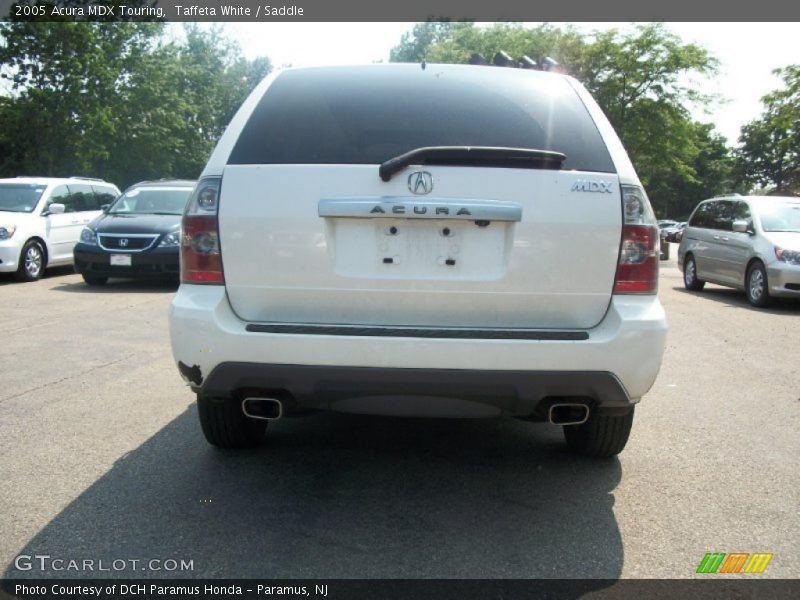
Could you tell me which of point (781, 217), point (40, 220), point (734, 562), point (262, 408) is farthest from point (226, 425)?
point (781, 217)

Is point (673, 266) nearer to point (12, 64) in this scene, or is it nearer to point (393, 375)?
point (393, 375)

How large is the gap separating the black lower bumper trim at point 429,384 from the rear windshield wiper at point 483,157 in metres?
0.78

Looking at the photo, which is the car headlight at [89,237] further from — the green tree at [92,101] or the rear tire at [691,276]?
the green tree at [92,101]

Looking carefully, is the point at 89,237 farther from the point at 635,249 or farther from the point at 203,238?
the point at 635,249

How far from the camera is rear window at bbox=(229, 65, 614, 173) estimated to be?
3.01 meters

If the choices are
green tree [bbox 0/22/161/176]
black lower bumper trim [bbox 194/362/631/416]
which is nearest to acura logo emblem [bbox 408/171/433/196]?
black lower bumper trim [bbox 194/362/631/416]

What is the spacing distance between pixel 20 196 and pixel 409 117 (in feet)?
38.9

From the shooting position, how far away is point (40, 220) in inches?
495

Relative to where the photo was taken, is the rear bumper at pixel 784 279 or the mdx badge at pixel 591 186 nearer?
the mdx badge at pixel 591 186

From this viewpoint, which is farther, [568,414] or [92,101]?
[92,101]

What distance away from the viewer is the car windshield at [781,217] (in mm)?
11445

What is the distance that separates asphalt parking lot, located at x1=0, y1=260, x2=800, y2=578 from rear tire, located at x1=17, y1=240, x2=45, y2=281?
7261 mm

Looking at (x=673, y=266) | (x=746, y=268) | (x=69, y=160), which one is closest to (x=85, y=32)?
(x=69, y=160)

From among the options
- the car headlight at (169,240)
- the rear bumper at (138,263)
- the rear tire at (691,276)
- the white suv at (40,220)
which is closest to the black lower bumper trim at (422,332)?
the rear bumper at (138,263)
